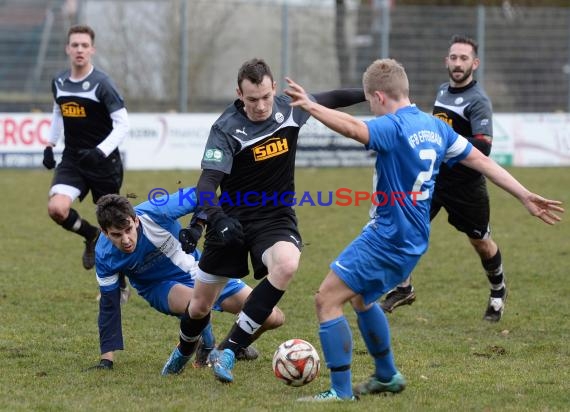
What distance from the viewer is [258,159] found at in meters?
5.71

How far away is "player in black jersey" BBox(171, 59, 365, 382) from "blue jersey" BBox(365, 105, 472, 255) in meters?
0.73

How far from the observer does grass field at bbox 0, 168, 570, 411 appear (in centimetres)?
518

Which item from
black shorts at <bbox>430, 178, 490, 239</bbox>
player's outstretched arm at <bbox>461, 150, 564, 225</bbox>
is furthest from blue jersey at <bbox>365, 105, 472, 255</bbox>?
black shorts at <bbox>430, 178, 490, 239</bbox>

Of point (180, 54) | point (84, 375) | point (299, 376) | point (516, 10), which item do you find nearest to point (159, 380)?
point (84, 375)

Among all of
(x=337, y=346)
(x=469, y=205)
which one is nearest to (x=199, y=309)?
(x=337, y=346)

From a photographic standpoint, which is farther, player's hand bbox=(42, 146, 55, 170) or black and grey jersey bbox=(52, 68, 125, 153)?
player's hand bbox=(42, 146, 55, 170)

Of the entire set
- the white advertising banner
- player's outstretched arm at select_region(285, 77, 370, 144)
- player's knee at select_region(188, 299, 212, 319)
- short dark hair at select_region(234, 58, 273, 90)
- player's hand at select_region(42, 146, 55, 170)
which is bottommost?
the white advertising banner

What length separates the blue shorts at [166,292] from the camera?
612 centimetres

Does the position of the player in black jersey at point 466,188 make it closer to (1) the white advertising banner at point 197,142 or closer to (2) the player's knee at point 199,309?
(2) the player's knee at point 199,309

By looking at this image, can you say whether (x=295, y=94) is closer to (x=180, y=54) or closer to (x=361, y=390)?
(x=361, y=390)

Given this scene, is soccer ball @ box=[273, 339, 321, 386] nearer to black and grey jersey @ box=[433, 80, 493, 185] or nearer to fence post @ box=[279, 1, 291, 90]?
black and grey jersey @ box=[433, 80, 493, 185]

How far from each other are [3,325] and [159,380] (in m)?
2.03

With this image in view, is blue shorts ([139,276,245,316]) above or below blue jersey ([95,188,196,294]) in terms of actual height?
below

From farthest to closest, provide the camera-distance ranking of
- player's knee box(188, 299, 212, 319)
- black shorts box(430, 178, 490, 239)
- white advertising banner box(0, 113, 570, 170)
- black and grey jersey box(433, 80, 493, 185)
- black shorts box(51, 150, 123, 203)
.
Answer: white advertising banner box(0, 113, 570, 170)
black shorts box(51, 150, 123, 203)
black shorts box(430, 178, 490, 239)
black and grey jersey box(433, 80, 493, 185)
player's knee box(188, 299, 212, 319)
